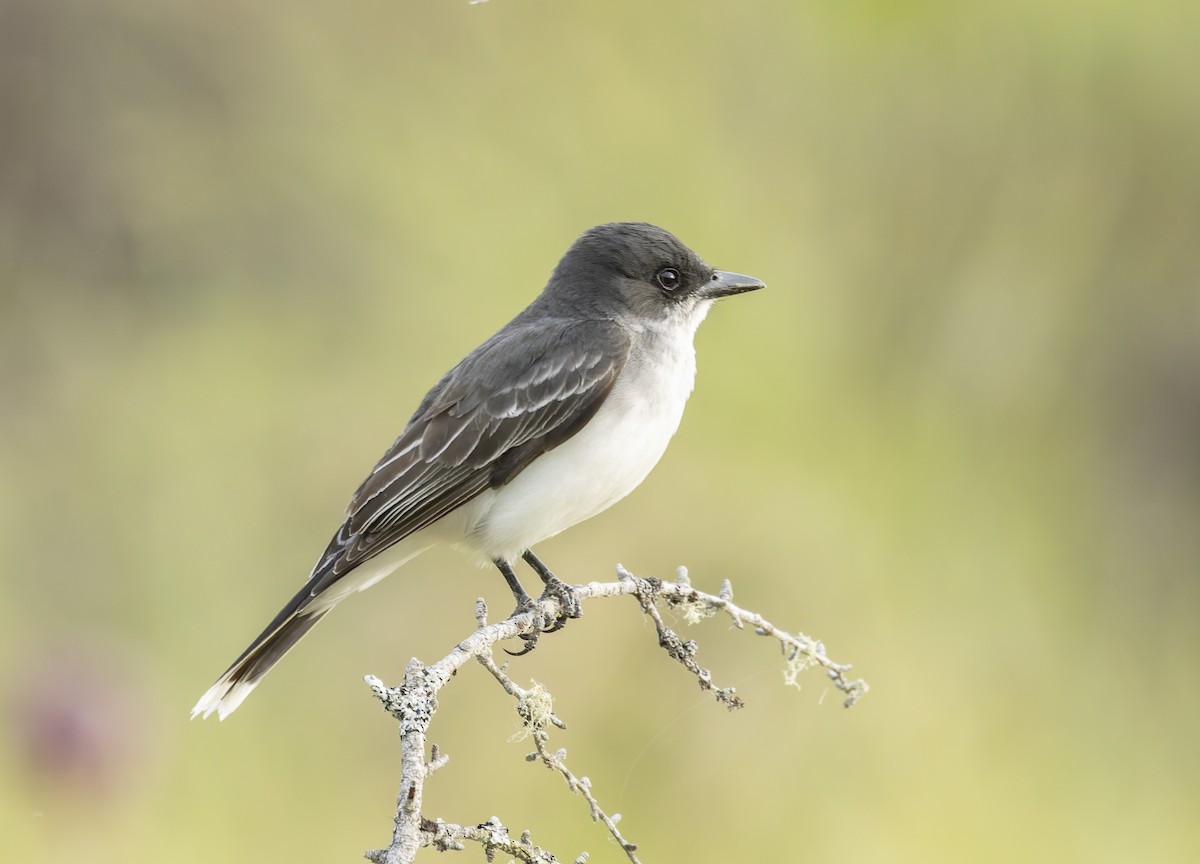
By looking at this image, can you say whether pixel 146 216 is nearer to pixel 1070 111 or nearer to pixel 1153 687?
pixel 1070 111

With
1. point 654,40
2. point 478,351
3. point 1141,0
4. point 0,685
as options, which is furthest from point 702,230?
point 0,685

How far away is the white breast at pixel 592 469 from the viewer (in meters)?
4.26

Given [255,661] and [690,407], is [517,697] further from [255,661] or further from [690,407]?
[690,407]

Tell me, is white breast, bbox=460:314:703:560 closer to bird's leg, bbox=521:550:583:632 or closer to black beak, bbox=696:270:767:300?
bird's leg, bbox=521:550:583:632

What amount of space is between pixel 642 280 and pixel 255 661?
1832 millimetres

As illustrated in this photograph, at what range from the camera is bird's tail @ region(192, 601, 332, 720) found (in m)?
4.32

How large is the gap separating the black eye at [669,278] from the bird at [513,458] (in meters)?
0.19

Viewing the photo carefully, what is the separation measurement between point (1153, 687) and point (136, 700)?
5505 mm

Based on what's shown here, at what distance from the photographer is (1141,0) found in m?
8.73

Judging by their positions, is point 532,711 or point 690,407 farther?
point 690,407

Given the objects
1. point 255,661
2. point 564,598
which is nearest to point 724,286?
point 564,598

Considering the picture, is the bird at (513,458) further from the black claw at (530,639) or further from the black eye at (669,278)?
the black eye at (669,278)

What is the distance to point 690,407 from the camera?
755 cm

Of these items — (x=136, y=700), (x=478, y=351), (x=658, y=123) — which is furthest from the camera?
(x=658, y=123)
